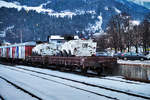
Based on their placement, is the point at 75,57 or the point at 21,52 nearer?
the point at 75,57

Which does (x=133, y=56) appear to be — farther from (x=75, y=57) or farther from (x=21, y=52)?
(x=75, y=57)

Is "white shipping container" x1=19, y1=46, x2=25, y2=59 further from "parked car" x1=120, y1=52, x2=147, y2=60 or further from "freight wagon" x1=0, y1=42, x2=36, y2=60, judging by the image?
"parked car" x1=120, y1=52, x2=147, y2=60

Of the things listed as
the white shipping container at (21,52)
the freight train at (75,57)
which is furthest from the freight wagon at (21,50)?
the freight train at (75,57)

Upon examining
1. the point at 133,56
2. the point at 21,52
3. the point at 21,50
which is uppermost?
the point at 21,50

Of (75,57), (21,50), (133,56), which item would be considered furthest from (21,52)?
(133,56)

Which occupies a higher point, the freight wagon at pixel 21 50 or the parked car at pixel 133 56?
the freight wagon at pixel 21 50

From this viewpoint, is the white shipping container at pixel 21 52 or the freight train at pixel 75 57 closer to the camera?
the freight train at pixel 75 57

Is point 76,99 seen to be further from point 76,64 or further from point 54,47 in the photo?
point 54,47

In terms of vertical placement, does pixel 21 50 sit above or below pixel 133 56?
above

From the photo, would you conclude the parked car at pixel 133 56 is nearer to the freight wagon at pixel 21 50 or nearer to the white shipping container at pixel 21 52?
the freight wagon at pixel 21 50

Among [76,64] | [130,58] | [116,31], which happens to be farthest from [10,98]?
[116,31]

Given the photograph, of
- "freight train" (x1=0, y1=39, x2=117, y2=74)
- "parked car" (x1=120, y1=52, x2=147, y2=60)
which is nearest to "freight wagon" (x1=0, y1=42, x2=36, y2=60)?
"freight train" (x1=0, y1=39, x2=117, y2=74)

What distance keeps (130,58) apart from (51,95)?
118 ft

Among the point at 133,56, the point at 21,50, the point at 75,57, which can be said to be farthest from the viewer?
the point at 133,56
